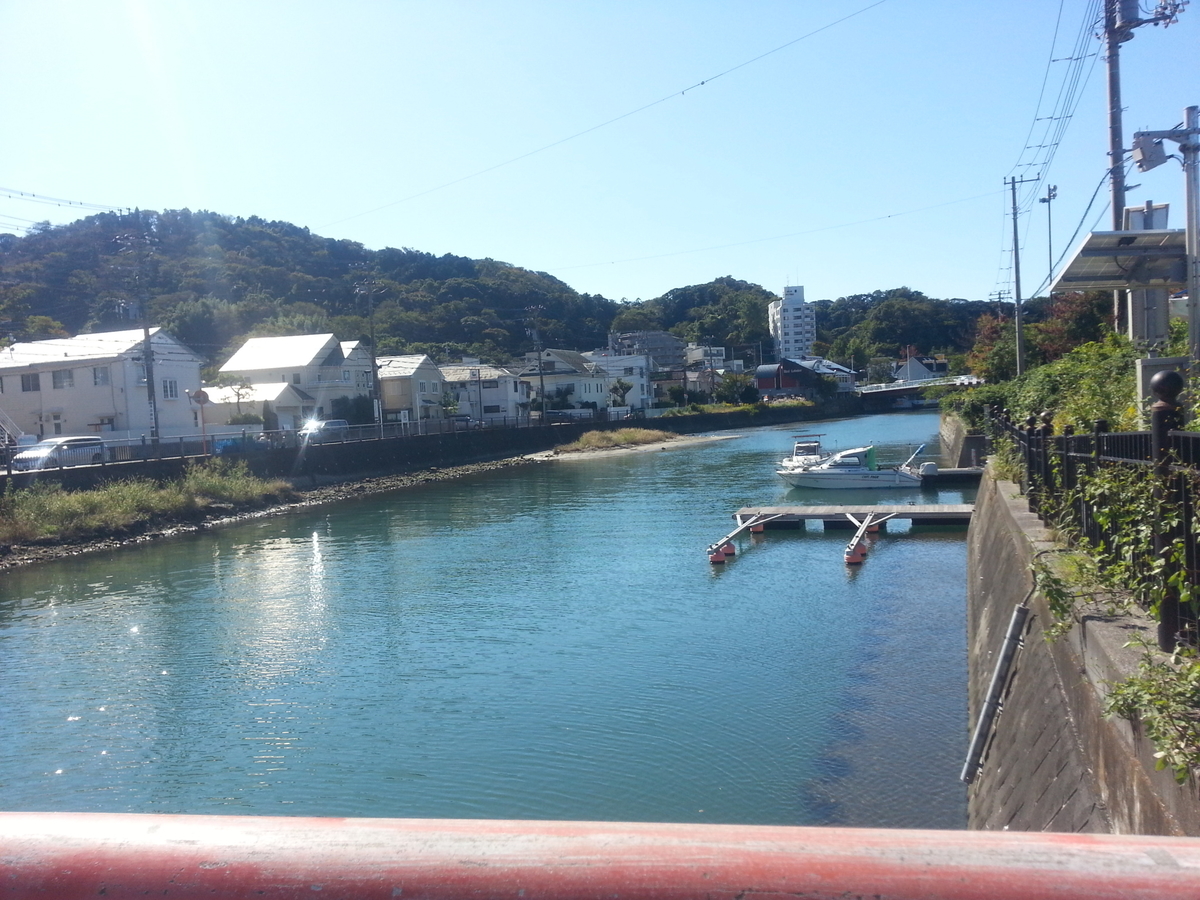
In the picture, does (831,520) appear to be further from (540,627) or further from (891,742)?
(891,742)

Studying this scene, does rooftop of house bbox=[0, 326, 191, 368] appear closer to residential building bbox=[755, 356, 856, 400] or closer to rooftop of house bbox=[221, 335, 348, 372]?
rooftop of house bbox=[221, 335, 348, 372]

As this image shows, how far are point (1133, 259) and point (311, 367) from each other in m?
53.5

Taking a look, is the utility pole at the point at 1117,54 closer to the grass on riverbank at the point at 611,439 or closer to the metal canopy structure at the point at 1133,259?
the metal canopy structure at the point at 1133,259

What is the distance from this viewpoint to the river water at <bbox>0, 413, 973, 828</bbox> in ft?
30.8

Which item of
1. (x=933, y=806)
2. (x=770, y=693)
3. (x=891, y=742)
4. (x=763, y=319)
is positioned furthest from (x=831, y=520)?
(x=763, y=319)

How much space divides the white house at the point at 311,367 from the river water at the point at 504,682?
117 ft

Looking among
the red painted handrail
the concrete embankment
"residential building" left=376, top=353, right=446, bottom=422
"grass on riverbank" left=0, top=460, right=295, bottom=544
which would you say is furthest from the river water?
"residential building" left=376, top=353, right=446, bottom=422

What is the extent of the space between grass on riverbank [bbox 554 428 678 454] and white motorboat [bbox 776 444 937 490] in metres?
30.1

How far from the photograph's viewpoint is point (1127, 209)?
21172 millimetres

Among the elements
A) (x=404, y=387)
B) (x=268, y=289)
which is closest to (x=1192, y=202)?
(x=404, y=387)

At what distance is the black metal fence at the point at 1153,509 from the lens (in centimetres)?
438

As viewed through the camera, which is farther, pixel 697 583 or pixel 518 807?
pixel 697 583

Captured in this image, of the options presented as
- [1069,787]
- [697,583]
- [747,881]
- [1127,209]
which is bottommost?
[697,583]

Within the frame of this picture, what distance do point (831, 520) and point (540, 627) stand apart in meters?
12.0
